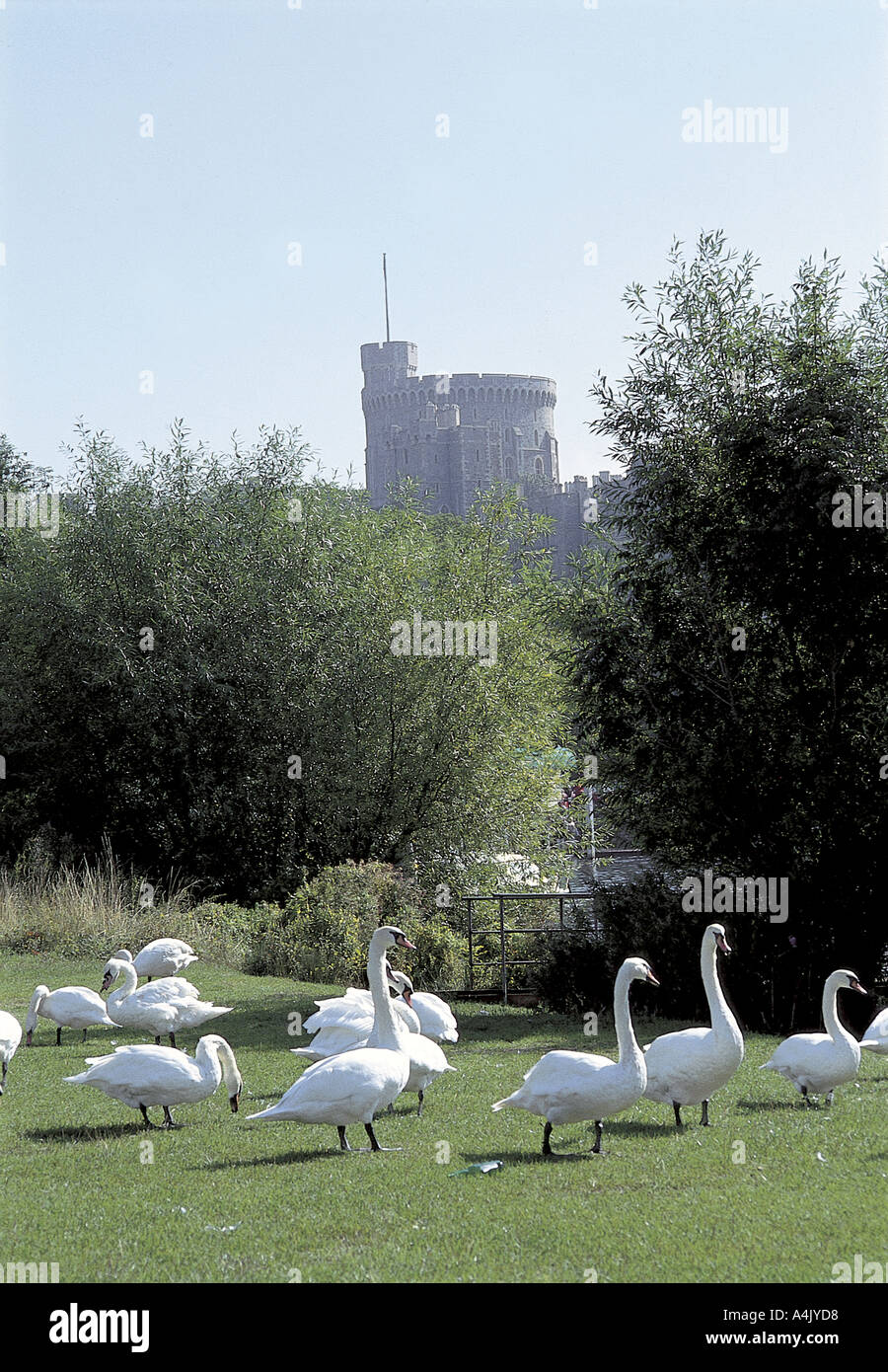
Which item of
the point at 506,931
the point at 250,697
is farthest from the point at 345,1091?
the point at 250,697

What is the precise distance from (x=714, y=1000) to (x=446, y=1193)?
2860 mm

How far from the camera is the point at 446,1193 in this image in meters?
6.95

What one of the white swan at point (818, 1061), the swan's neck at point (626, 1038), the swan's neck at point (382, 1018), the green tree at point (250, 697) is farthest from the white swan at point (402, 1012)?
the green tree at point (250, 697)

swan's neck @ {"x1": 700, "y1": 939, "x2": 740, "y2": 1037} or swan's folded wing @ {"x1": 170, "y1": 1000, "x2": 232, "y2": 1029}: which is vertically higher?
swan's neck @ {"x1": 700, "y1": 939, "x2": 740, "y2": 1037}

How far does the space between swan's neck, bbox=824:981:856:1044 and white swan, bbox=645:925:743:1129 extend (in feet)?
3.72

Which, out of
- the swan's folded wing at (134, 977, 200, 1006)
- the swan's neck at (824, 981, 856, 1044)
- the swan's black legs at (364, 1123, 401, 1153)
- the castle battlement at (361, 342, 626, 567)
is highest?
the castle battlement at (361, 342, 626, 567)

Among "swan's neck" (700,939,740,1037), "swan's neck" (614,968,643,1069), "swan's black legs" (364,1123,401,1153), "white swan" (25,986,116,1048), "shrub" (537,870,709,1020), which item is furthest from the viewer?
"shrub" (537,870,709,1020)

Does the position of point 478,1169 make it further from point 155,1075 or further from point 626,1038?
point 155,1075

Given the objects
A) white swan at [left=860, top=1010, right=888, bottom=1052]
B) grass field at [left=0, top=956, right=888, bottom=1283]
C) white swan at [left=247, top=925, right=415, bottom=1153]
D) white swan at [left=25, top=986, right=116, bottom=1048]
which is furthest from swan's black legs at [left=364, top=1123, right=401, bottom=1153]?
white swan at [left=25, top=986, right=116, bottom=1048]

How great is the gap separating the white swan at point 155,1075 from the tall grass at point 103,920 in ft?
36.5

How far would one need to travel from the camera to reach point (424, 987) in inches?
776

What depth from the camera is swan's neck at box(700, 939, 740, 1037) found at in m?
8.58

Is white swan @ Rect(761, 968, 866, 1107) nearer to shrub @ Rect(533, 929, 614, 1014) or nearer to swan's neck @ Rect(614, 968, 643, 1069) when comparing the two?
swan's neck @ Rect(614, 968, 643, 1069)
